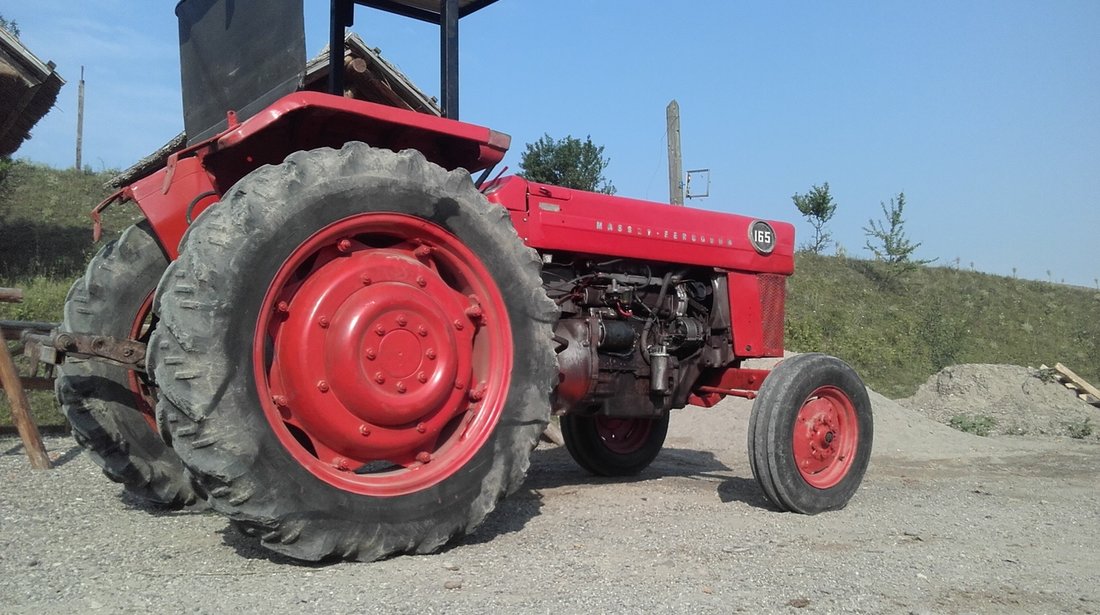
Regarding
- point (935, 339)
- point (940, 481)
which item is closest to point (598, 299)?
point (940, 481)

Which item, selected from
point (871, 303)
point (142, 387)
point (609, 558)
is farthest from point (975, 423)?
point (871, 303)

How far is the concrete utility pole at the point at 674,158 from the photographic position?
44.3ft

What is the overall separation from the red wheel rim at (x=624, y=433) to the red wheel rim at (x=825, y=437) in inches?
58.8

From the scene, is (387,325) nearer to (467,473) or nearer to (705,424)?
(467,473)

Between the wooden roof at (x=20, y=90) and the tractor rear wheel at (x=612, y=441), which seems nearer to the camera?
the tractor rear wheel at (x=612, y=441)

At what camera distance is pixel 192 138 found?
14.1ft

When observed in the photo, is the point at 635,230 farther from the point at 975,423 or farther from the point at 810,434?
the point at 975,423

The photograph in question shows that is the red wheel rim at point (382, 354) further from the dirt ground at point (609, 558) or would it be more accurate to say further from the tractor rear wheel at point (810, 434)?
the tractor rear wheel at point (810, 434)

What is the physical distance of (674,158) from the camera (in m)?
13.6

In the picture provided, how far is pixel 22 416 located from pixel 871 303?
2064 centimetres

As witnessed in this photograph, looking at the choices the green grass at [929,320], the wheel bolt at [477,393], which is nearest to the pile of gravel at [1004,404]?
the green grass at [929,320]

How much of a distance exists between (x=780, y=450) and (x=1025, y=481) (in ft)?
11.8

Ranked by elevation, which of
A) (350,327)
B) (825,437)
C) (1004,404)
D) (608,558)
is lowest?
(1004,404)

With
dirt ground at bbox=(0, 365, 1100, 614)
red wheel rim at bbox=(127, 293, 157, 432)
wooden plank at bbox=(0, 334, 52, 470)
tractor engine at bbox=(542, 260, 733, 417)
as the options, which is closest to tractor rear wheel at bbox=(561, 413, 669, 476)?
dirt ground at bbox=(0, 365, 1100, 614)
